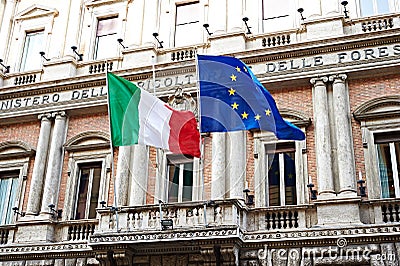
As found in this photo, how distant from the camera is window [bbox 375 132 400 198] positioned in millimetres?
14570

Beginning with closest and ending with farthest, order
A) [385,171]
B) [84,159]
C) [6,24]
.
A: [385,171], [84,159], [6,24]

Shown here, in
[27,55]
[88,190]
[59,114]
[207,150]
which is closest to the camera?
[207,150]

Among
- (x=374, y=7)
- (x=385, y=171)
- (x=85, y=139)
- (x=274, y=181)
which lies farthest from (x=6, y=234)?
(x=374, y=7)

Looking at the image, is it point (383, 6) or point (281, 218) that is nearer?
point (281, 218)

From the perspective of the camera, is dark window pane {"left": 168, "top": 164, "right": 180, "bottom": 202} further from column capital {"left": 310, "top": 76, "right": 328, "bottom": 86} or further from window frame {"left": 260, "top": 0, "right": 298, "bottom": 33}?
window frame {"left": 260, "top": 0, "right": 298, "bottom": 33}

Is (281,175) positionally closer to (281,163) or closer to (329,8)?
(281,163)

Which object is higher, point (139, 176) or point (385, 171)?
point (139, 176)

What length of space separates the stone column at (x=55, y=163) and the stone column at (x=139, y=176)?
2.40m

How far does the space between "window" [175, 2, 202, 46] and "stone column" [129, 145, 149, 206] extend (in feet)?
12.9

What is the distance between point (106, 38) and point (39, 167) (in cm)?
498

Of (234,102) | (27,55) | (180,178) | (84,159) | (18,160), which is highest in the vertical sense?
(27,55)

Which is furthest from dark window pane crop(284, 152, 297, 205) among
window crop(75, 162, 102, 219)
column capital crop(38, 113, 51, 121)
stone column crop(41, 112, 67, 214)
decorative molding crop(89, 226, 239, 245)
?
column capital crop(38, 113, 51, 121)

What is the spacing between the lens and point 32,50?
810 inches

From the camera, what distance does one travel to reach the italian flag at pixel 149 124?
1423cm
